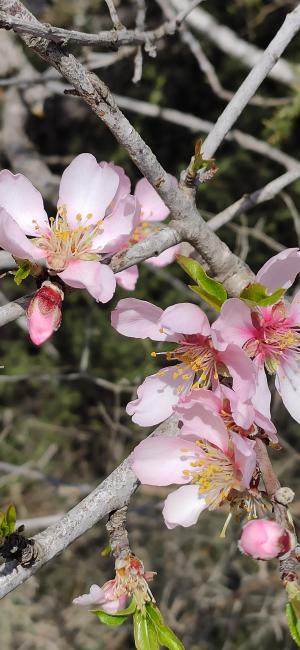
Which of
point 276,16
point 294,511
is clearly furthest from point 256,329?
point 276,16

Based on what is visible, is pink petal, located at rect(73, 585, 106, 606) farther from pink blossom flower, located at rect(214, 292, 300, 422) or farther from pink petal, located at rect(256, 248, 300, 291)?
pink petal, located at rect(256, 248, 300, 291)

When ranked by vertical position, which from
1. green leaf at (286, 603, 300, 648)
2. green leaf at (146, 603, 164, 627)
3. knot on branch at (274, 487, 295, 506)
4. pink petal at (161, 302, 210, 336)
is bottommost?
green leaf at (146, 603, 164, 627)

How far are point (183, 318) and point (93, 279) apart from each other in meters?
0.15

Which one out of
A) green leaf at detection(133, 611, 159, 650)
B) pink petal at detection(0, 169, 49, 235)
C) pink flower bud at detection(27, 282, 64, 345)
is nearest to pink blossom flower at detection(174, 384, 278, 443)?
pink flower bud at detection(27, 282, 64, 345)

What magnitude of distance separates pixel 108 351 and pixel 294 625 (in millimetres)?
2562

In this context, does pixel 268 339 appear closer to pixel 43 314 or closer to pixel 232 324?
pixel 232 324

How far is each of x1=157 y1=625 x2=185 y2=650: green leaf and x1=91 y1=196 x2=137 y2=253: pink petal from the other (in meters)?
0.62

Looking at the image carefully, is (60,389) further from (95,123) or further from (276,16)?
(276,16)

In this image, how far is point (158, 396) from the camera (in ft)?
3.97

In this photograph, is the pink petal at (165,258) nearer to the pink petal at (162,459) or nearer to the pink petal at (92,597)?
the pink petal at (162,459)

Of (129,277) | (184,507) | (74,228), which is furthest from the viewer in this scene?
(129,277)

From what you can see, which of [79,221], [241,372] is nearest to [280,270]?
[241,372]

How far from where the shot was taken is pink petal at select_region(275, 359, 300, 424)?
4.04ft

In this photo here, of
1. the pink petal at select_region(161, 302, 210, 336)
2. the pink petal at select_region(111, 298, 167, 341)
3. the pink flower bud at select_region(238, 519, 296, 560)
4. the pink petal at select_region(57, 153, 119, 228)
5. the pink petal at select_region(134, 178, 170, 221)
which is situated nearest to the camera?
the pink flower bud at select_region(238, 519, 296, 560)
